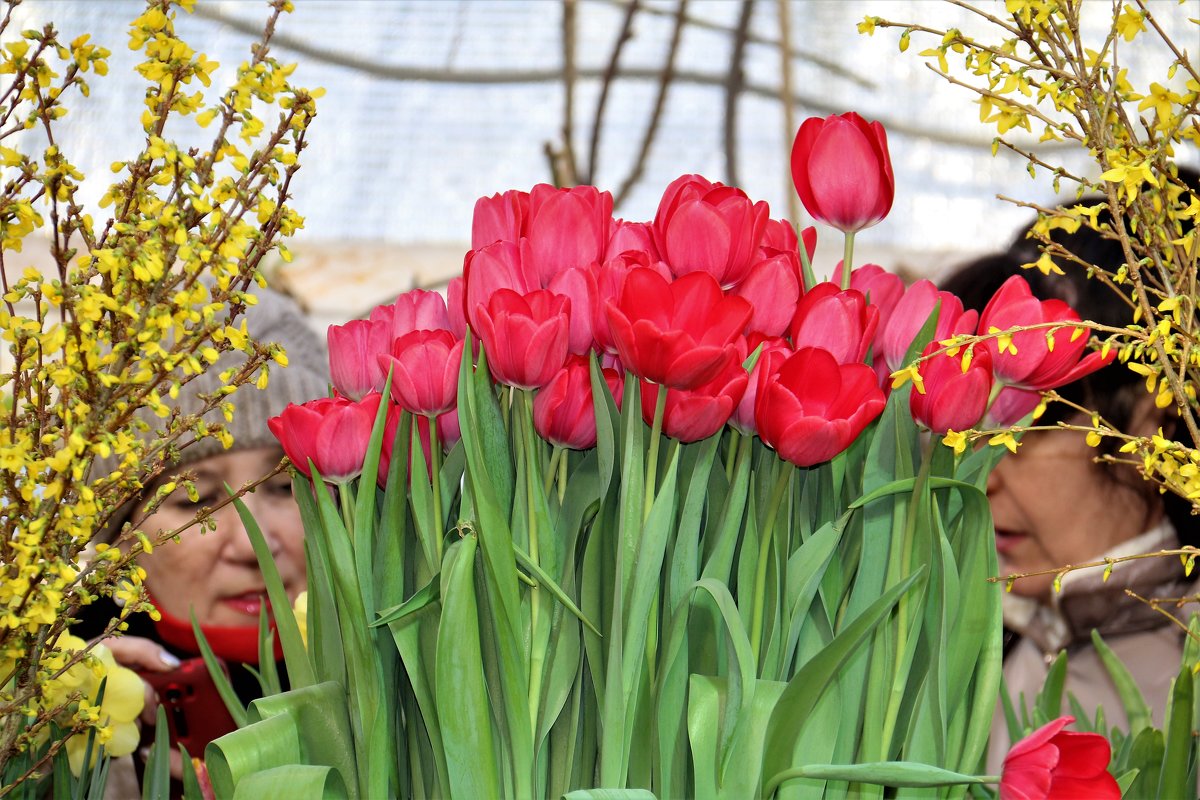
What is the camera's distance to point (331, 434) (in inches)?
11.8

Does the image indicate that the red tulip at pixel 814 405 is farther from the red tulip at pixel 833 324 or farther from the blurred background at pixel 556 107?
the blurred background at pixel 556 107

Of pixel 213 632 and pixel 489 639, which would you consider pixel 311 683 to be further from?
pixel 213 632

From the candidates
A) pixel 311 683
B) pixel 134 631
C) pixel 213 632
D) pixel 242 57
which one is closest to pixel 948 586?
pixel 311 683

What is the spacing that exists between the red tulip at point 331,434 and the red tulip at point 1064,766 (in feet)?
0.58

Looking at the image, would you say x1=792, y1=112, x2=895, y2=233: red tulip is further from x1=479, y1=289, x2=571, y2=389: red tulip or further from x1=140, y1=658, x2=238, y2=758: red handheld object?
x1=140, y1=658, x2=238, y2=758: red handheld object

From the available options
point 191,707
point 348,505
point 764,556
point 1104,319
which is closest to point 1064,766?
point 764,556

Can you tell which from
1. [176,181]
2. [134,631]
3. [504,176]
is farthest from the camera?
[504,176]

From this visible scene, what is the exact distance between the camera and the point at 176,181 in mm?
285

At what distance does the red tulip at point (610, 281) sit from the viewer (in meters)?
0.28

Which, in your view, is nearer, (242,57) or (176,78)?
(176,78)

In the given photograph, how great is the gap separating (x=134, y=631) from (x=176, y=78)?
24.8 inches

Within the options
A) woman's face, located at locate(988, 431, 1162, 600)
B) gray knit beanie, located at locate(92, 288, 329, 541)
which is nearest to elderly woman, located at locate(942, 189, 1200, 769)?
woman's face, located at locate(988, 431, 1162, 600)

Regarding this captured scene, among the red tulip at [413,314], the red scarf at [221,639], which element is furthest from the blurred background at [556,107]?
the red tulip at [413,314]

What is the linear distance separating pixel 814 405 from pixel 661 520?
1.8 inches
